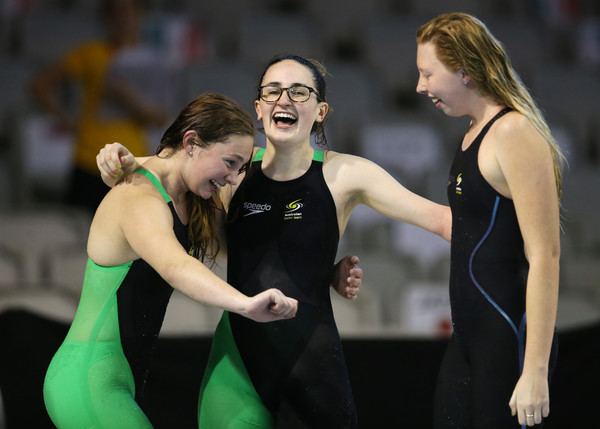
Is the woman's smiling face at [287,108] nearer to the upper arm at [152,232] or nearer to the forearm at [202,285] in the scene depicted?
the upper arm at [152,232]

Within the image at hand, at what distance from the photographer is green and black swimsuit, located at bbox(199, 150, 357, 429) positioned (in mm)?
2672

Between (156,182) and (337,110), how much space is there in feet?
12.1

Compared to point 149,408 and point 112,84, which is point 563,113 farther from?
point 149,408

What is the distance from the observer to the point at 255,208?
2760mm

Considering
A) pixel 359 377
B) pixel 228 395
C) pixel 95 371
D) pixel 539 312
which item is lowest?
pixel 359 377

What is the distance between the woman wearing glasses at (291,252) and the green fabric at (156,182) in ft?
0.14

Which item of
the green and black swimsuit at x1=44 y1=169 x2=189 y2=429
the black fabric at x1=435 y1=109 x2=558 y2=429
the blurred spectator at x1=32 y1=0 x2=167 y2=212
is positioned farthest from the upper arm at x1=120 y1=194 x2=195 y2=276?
the blurred spectator at x1=32 y1=0 x2=167 y2=212

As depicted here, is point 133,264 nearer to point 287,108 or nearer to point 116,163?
point 116,163

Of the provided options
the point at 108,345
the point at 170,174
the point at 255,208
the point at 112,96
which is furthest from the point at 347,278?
the point at 112,96

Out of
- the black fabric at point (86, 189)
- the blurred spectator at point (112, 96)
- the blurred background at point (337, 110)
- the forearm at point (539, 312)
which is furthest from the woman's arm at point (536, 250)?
the black fabric at point (86, 189)

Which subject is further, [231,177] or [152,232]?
[231,177]

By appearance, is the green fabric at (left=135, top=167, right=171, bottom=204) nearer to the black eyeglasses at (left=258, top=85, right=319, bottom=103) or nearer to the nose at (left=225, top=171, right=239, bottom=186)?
the nose at (left=225, top=171, right=239, bottom=186)

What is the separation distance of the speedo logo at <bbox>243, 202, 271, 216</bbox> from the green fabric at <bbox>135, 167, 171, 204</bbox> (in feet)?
0.85

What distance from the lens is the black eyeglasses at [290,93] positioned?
2709mm
